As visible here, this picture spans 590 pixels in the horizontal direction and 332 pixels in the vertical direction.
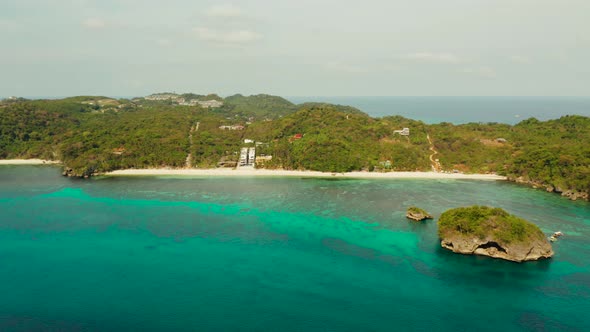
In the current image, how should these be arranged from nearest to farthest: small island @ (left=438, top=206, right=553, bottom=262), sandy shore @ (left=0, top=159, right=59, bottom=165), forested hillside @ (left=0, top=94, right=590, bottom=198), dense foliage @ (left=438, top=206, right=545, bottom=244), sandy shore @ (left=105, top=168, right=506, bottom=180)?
small island @ (left=438, top=206, right=553, bottom=262), dense foliage @ (left=438, top=206, right=545, bottom=244), forested hillside @ (left=0, top=94, right=590, bottom=198), sandy shore @ (left=105, top=168, right=506, bottom=180), sandy shore @ (left=0, top=159, right=59, bottom=165)

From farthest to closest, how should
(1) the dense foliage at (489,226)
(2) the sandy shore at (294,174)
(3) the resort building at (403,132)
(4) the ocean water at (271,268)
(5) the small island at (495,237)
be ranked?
(3) the resort building at (403,132) → (2) the sandy shore at (294,174) → (1) the dense foliage at (489,226) → (5) the small island at (495,237) → (4) the ocean water at (271,268)

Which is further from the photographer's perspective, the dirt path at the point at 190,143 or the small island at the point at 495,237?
the dirt path at the point at 190,143

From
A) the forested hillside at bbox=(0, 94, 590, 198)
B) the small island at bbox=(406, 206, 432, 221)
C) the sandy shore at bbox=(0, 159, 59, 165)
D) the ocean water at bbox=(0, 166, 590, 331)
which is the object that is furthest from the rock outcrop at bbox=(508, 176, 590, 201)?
the sandy shore at bbox=(0, 159, 59, 165)

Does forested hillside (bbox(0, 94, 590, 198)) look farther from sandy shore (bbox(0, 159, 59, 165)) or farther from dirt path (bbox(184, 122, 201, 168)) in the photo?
sandy shore (bbox(0, 159, 59, 165))

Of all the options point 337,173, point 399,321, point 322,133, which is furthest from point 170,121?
point 399,321

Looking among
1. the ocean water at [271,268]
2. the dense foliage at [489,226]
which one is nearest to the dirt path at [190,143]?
the ocean water at [271,268]

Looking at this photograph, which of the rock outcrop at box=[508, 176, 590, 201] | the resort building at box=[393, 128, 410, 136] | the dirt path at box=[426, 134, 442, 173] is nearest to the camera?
the rock outcrop at box=[508, 176, 590, 201]

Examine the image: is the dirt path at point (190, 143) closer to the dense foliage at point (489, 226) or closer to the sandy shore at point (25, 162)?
the sandy shore at point (25, 162)
